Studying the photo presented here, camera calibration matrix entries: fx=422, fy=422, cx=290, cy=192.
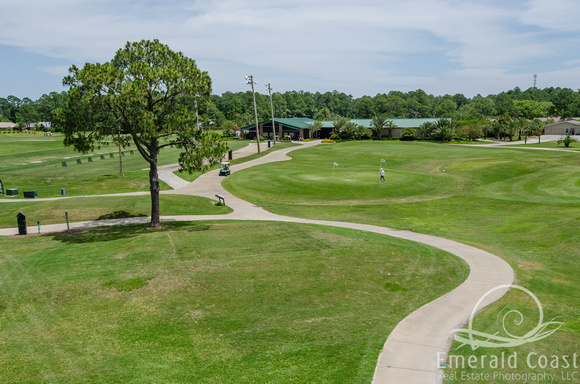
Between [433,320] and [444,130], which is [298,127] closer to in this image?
[444,130]

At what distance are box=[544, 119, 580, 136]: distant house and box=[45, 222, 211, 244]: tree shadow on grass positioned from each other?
5772 inches

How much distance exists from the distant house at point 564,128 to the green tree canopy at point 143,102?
147 m

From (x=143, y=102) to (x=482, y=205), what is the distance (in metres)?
29.3

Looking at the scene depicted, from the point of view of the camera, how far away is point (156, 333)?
12477 mm

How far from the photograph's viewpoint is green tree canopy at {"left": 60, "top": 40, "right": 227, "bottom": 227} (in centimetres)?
2292

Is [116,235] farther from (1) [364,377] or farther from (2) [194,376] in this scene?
(1) [364,377]

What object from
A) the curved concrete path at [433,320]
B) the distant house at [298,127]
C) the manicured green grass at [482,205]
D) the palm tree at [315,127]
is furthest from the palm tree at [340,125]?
the curved concrete path at [433,320]

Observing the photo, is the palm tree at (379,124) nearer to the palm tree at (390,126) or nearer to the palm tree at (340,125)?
the palm tree at (390,126)

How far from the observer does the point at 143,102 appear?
23.4 metres

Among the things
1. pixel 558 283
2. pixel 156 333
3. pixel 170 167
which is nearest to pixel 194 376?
pixel 156 333

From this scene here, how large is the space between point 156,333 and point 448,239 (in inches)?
767

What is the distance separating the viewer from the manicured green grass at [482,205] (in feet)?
53.8

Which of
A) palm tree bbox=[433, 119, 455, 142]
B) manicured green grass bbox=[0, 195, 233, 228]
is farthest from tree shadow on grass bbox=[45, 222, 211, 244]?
palm tree bbox=[433, 119, 455, 142]

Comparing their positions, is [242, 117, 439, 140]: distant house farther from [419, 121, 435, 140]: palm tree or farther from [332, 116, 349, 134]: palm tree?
A: [332, 116, 349, 134]: palm tree
